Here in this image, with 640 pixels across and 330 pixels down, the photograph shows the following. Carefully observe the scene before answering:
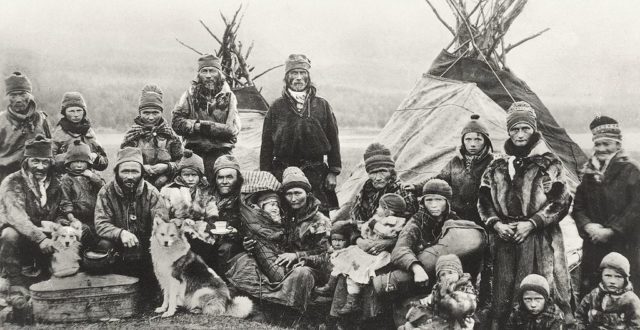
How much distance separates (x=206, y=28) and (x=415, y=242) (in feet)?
18.8

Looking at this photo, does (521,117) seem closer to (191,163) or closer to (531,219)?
(531,219)

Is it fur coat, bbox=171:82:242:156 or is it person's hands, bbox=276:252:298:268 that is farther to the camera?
fur coat, bbox=171:82:242:156

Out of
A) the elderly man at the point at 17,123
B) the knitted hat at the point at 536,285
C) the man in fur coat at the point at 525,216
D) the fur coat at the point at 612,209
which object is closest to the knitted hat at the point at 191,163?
the elderly man at the point at 17,123

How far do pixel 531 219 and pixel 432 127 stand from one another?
2.51 metres

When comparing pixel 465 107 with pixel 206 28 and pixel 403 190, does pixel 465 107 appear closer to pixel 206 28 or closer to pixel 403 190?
pixel 403 190

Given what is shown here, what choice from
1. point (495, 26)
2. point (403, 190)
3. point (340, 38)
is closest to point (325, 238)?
point (403, 190)

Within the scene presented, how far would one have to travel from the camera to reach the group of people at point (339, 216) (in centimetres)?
404

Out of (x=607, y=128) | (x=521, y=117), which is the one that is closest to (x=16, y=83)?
(x=521, y=117)

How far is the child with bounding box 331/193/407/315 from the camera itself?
424 centimetres

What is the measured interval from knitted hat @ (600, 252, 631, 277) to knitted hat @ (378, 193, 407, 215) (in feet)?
4.24

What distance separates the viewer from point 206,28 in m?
8.84

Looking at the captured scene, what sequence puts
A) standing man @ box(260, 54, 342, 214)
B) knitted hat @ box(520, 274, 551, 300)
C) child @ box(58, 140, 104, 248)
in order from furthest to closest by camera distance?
standing man @ box(260, 54, 342, 214) < child @ box(58, 140, 104, 248) < knitted hat @ box(520, 274, 551, 300)

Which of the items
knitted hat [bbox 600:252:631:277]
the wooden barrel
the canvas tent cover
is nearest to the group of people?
knitted hat [bbox 600:252:631:277]

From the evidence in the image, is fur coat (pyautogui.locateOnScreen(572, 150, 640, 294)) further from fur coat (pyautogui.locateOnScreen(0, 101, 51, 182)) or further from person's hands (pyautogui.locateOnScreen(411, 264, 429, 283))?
fur coat (pyautogui.locateOnScreen(0, 101, 51, 182))
